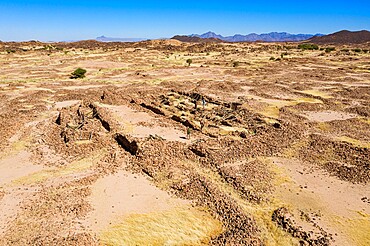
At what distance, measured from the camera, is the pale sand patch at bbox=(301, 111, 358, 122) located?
20.9m

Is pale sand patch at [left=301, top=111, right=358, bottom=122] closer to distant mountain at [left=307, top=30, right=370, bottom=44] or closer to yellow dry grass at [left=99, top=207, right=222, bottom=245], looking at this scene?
yellow dry grass at [left=99, top=207, right=222, bottom=245]

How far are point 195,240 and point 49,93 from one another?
23.8 meters

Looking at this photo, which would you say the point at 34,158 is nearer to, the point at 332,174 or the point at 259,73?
the point at 332,174

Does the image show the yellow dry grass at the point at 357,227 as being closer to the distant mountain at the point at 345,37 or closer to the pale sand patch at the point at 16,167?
the pale sand patch at the point at 16,167

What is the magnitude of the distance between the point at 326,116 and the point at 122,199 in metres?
16.1

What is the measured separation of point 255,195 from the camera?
11523 millimetres

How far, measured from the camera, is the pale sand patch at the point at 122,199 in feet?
33.7

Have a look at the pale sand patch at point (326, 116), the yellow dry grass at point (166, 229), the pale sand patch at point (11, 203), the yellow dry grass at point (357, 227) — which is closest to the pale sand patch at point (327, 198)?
the yellow dry grass at point (357, 227)

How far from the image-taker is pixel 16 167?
1382cm

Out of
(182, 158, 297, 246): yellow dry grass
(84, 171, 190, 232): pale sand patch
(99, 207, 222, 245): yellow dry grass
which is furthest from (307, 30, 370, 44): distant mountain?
(99, 207, 222, 245): yellow dry grass

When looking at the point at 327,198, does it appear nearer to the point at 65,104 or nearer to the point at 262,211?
the point at 262,211

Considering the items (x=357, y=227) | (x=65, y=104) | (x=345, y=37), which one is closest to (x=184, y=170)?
(x=357, y=227)

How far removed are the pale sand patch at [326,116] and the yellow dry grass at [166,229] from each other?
1365 centimetres

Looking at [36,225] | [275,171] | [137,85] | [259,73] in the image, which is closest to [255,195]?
[275,171]
